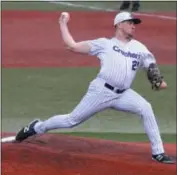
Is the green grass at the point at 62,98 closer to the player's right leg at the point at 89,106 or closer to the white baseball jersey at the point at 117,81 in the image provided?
the player's right leg at the point at 89,106

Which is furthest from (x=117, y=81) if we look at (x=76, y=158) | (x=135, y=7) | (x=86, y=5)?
(x=86, y=5)

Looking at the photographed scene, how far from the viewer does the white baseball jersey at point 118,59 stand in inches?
273

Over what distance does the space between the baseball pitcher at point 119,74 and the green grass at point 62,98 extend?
2.22m

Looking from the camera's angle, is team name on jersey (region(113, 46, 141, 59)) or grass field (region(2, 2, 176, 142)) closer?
team name on jersey (region(113, 46, 141, 59))

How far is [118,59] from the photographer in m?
6.95

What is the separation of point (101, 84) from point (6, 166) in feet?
4.66

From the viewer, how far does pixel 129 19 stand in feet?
23.2

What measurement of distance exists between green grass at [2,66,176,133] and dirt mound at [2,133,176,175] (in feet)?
4.97

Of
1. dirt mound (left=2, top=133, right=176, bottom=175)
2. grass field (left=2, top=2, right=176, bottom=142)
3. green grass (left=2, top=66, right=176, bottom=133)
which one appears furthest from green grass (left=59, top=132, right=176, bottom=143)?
dirt mound (left=2, top=133, right=176, bottom=175)

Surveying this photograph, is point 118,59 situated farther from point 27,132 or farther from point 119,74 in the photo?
point 27,132

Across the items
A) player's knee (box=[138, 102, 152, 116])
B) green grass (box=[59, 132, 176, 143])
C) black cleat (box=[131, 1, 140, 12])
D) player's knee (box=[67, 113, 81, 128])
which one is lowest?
green grass (box=[59, 132, 176, 143])

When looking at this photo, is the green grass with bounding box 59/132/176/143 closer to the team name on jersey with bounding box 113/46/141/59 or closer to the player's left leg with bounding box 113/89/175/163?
the player's left leg with bounding box 113/89/175/163

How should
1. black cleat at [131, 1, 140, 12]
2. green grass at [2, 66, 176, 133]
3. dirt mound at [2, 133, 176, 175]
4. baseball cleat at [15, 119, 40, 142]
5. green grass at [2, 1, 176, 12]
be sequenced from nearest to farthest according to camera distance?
1. dirt mound at [2, 133, 176, 175]
2. baseball cleat at [15, 119, 40, 142]
3. green grass at [2, 66, 176, 133]
4. black cleat at [131, 1, 140, 12]
5. green grass at [2, 1, 176, 12]

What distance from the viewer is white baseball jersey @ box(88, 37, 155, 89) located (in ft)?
22.8
